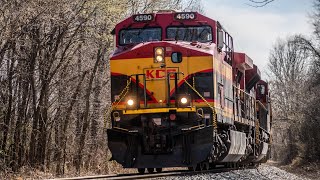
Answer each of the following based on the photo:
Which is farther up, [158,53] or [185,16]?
[185,16]

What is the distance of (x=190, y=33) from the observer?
1362 centimetres

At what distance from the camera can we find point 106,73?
945 inches

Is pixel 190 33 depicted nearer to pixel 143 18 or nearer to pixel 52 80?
pixel 143 18

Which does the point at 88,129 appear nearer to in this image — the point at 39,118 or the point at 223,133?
the point at 39,118

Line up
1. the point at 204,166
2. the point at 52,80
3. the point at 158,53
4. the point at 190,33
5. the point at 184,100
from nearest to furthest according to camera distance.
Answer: the point at 184,100
the point at 158,53
the point at 190,33
the point at 204,166
the point at 52,80

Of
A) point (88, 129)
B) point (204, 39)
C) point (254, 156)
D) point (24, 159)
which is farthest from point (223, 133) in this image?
point (88, 129)

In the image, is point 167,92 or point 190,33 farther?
point 190,33

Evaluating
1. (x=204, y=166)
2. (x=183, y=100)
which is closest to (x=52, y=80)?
(x=204, y=166)

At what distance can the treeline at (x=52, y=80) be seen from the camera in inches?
663

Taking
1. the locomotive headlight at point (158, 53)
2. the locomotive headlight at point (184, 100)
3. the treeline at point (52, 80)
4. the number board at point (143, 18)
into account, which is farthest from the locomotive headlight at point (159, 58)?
the treeline at point (52, 80)

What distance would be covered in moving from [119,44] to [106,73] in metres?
10.4

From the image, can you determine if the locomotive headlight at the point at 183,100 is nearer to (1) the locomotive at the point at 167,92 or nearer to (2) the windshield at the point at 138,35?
(1) the locomotive at the point at 167,92

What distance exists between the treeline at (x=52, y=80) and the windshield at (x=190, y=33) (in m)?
4.54

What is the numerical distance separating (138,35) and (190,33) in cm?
129
